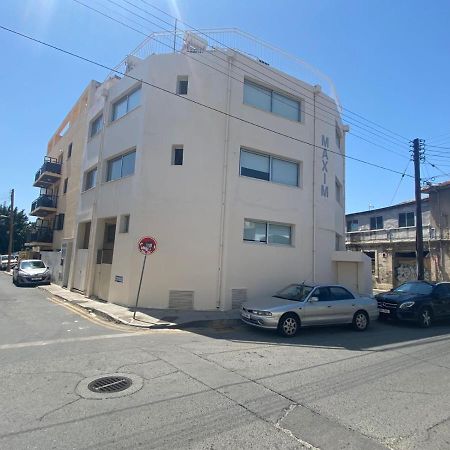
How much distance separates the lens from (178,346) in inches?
300

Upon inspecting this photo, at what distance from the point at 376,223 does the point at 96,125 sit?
80.2ft

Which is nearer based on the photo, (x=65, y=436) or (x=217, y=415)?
(x=65, y=436)

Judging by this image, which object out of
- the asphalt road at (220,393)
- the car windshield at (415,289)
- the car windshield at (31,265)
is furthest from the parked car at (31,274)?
the car windshield at (415,289)

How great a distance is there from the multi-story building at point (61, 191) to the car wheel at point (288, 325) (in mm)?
14875

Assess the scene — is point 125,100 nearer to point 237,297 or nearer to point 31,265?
point 237,297

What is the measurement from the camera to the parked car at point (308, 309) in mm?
9285

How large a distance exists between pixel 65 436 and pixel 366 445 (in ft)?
10.3

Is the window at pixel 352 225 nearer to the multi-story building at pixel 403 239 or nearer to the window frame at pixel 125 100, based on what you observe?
the multi-story building at pixel 403 239

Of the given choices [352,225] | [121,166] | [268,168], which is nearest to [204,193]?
[268,168]

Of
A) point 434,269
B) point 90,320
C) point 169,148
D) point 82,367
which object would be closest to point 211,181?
point 169,148

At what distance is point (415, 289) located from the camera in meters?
13.0

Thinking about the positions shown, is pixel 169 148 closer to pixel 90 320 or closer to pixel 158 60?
pixel 158 60

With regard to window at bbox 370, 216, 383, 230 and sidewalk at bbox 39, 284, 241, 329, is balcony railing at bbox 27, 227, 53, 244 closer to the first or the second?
sidewalk at bbox 39, 284, 241, 329

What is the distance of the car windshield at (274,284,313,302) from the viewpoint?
10.1 meters
